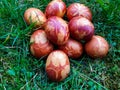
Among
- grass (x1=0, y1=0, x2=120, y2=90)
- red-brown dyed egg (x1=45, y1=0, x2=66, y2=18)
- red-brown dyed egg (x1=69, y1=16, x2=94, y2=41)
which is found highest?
red-brown dyed egg (x1=45, y1=0, x2=66, y2=18)

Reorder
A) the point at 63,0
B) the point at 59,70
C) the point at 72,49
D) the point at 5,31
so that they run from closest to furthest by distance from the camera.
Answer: the point at 59,70
the point at 72,49
the point at 5,31
the point at 63,0

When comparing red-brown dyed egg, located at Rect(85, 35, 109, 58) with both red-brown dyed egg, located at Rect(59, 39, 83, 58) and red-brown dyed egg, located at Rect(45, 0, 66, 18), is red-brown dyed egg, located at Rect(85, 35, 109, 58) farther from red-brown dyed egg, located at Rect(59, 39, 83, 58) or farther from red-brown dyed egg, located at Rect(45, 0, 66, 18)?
red-brown dyed egg, located at Rect(45, 0, 66, 18)

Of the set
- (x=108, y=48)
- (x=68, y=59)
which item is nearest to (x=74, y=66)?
(x=68, y=59)

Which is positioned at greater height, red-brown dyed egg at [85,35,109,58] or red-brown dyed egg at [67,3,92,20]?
red-brown dyed egg at [67,3,92,20]

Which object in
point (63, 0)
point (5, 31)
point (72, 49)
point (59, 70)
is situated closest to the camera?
point (59, 70)

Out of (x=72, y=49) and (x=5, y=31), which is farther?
(x=5, y=31)

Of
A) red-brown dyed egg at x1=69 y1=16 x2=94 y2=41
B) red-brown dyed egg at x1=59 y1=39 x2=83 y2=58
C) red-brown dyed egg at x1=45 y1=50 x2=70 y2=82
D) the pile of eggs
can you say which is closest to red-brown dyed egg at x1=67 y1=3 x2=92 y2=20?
the pile of eggs

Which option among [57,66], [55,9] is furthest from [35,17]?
[57,66]

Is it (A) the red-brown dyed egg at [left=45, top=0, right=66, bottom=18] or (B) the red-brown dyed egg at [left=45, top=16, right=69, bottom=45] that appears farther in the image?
(A) the red-brown dyed egg at [left=45, top=0, right=66, bottom=18]

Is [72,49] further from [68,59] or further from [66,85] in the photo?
[66,85]
